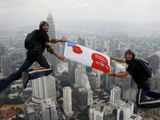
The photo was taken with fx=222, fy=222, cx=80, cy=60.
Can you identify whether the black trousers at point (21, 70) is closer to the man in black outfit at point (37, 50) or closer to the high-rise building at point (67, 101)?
the man in black outfit at point (37, 50)

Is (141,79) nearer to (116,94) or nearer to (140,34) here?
(116,94)

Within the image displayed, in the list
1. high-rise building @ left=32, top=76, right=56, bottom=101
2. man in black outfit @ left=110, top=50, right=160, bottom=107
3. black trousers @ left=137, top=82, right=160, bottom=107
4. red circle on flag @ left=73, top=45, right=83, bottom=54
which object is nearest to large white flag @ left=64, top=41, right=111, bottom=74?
red circle on flag @ left=73, top=45, right=83, bottom=54

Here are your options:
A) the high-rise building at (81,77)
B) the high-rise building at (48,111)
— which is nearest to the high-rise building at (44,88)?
the high-rise building at (48,111)

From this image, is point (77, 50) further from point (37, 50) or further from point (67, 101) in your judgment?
point (67, 101)

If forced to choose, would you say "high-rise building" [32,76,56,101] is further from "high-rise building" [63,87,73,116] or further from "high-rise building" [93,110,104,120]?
"high-rise building" [93,110,104,120]

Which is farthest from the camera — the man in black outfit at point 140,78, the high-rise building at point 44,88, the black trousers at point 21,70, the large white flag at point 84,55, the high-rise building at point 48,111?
the high-rise building at point 44,88

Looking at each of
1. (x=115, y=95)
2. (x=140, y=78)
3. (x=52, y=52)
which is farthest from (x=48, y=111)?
(x=140, y=78)

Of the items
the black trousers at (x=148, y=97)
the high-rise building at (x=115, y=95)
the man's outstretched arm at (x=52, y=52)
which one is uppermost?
the man's outstretched arm at (x=52, y=52)
